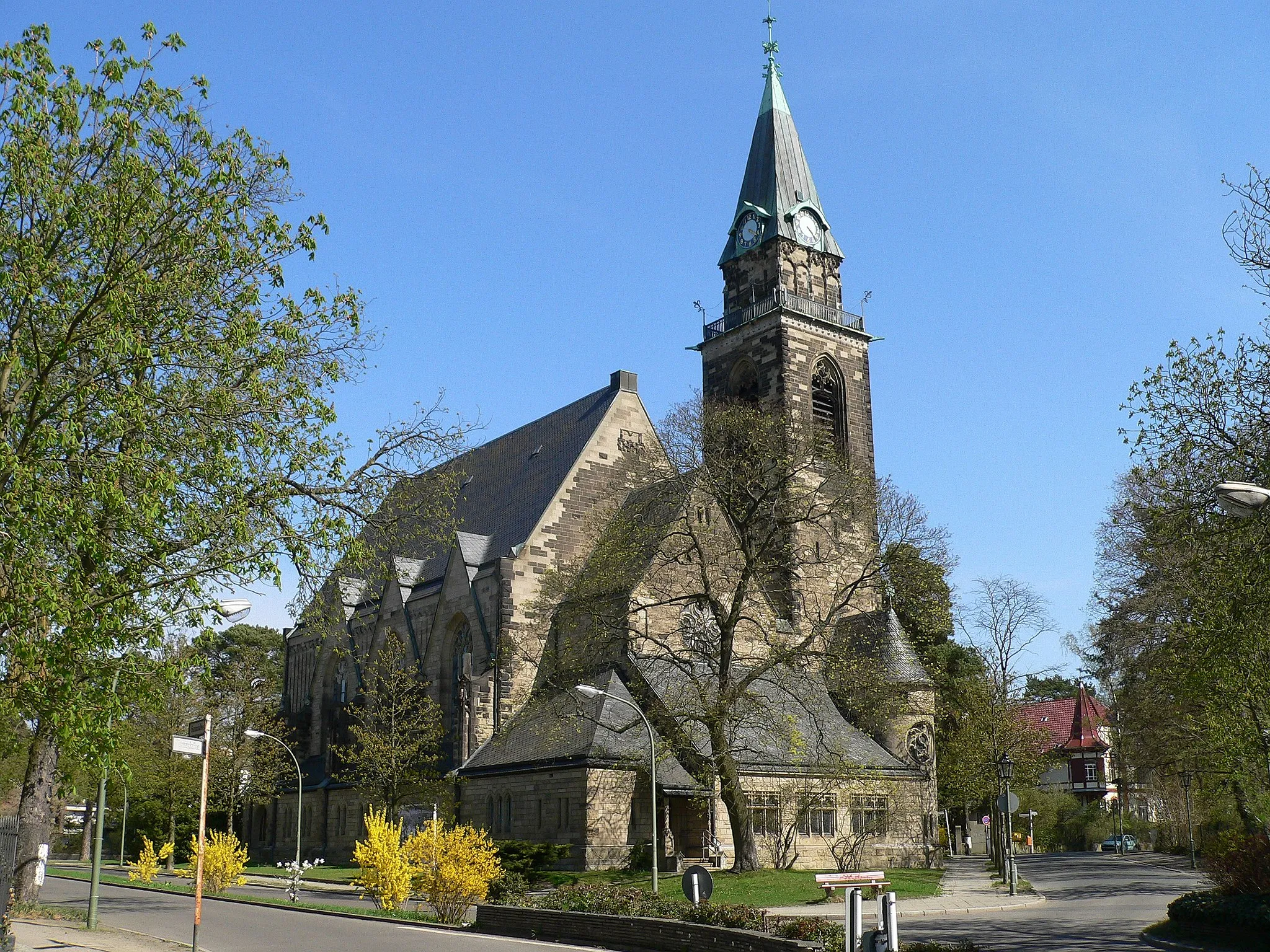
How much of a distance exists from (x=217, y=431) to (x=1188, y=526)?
14902mm

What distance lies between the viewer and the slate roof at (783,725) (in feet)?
101

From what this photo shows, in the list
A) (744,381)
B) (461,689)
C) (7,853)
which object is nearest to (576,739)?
(461,689)

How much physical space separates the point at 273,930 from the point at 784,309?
35151mm

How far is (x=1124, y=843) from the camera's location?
61438mm

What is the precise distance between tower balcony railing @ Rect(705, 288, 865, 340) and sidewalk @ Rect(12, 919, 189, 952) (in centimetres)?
3695

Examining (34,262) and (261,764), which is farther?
(261,764)

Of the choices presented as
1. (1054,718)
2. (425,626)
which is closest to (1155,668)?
(425,626)

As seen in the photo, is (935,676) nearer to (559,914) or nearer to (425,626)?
(425,626)

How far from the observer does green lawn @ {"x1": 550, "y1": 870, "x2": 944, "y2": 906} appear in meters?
25.6

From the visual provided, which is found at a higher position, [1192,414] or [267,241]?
[267,241]

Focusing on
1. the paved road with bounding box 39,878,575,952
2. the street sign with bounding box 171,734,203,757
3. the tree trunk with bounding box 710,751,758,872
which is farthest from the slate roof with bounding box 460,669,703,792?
the street sign with bounding box 171,734,203,757

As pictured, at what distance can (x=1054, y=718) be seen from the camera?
289 feet

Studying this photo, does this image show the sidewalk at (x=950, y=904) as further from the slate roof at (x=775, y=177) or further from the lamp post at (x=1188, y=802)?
the slate roof at (x=775, y=177)

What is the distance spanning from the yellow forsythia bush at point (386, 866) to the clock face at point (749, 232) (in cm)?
3506
